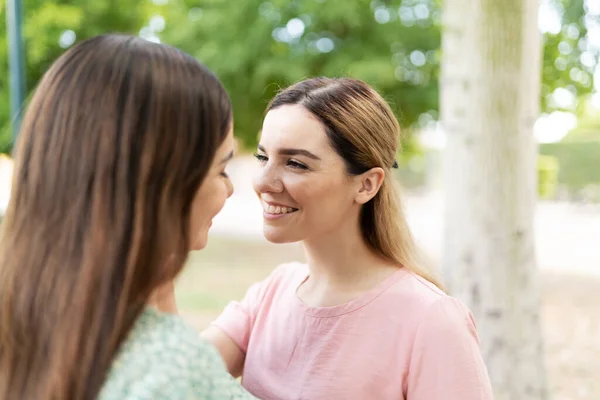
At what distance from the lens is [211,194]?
1.15m

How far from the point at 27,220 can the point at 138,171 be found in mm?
178

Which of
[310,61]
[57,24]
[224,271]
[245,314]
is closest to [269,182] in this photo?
[245,314]

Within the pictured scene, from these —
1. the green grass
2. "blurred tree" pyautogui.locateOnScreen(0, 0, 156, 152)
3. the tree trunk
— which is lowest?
the green grass

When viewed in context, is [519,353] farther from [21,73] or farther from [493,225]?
[21,73]

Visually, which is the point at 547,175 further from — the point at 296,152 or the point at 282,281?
the point at 296,152

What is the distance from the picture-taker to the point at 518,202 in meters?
3.60

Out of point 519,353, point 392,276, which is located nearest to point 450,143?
point 519,353

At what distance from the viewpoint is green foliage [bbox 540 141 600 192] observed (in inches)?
850

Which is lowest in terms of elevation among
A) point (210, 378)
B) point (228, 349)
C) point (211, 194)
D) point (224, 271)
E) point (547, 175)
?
point (547, 175)

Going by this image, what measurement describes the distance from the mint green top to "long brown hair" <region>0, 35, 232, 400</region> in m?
0.02

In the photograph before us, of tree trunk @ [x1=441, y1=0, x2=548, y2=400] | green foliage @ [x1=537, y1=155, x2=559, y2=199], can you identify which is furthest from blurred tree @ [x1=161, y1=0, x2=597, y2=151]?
green foliage @ [x1=537, y1=155, x2=559, y2=199]

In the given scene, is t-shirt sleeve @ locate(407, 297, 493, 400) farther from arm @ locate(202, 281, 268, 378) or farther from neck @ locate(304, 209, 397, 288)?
arm @ locate(202, 281, 268, 378)

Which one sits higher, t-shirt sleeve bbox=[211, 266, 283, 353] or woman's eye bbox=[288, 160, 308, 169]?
woman's eye bbox=[288, 160, 308, 169]

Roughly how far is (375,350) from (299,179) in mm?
402
